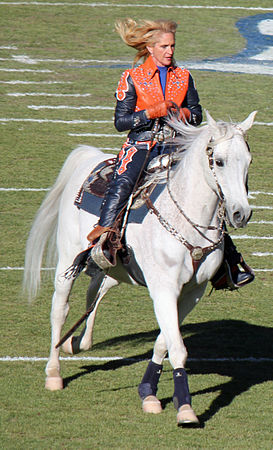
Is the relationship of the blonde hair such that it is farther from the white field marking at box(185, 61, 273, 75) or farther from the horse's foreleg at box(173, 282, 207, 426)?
the white field marking at box(185, 61, 273, 75)

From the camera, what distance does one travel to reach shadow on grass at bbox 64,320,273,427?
808cm

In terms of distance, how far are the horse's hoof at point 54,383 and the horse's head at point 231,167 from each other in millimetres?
2270

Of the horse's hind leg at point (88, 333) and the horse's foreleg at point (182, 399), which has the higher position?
the horse's foreleg at point (182, 399)

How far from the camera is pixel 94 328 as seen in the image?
31.2 feet

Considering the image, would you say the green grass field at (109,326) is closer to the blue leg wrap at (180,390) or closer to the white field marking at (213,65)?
the blue leg wrap at (180,390)

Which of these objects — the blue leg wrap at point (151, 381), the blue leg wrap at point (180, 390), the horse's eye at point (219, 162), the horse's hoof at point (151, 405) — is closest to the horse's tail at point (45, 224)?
the blue leg wrap at point (151, 381)

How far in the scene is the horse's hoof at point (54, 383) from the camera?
783 cm

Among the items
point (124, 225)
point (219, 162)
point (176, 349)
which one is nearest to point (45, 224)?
point (124, 225)

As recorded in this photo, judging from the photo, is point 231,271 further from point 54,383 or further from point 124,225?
point 54,383

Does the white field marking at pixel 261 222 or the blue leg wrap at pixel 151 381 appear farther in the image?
the white field marking at pixel 261 222

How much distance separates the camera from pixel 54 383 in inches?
309

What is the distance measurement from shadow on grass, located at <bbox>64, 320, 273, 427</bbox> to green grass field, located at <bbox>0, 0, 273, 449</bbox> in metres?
0.02

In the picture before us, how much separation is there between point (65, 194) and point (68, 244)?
544mm

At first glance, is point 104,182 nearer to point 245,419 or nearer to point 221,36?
point 245,419
